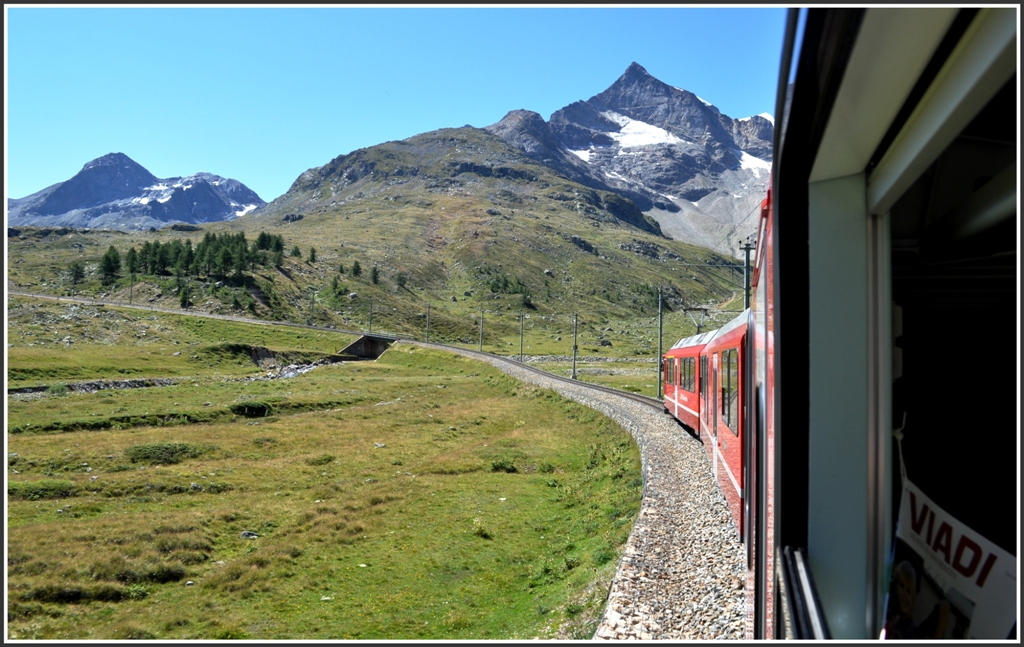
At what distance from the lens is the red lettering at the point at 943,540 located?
3201 millimetres

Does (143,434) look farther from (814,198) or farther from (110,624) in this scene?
(814,198)

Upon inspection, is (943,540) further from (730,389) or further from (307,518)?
(307,518)

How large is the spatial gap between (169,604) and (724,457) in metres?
11.9

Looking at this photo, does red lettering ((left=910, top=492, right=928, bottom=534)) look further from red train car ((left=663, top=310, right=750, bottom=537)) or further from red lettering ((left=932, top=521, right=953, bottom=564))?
red train car ((left=663, top=310, right=750, bottom=537))

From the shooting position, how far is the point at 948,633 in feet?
10.3

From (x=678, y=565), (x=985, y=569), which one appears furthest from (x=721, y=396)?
(x=985, y=569)

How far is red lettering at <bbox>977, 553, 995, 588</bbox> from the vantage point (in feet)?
9.61

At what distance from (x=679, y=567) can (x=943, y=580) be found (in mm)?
8354

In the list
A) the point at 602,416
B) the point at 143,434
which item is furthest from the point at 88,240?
the point at 602,416

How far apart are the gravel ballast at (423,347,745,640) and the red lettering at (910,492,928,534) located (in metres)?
5.40

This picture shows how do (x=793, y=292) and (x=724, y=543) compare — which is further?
(x=724, y=543)

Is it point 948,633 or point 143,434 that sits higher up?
point 948,633

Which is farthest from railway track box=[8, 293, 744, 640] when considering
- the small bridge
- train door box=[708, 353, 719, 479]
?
the small bridge

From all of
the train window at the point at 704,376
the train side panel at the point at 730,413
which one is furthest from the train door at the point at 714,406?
A: the train window at the point at 704,376
